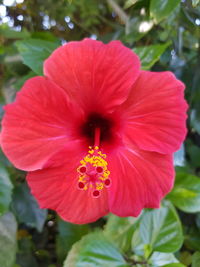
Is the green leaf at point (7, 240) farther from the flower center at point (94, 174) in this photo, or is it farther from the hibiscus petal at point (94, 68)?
the hibiscus petal at point (94, 68)

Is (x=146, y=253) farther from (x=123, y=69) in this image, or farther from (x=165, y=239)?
(x=123, y=69)

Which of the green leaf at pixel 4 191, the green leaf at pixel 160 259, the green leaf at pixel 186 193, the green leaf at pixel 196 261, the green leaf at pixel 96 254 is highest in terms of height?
the green leaf at pixel 4 191

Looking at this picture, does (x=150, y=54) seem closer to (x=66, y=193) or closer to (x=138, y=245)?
(x=66, y=193)

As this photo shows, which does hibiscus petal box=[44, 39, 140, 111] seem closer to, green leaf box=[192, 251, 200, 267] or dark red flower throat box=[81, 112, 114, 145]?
dark red flower throat box=[81, 112, 114, 145]

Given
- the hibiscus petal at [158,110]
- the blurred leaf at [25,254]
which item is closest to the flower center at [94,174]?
the hibiscus petal at [158,110]

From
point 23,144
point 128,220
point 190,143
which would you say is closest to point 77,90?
point 23,144

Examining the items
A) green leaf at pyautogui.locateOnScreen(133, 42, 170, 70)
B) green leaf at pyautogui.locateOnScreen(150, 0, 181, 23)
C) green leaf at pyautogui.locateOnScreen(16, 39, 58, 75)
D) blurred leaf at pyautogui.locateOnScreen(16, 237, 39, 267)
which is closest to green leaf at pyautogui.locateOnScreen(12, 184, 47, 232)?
blurred leaf at pyautogui.locateOnScreen(16, 237, 39, 267)
